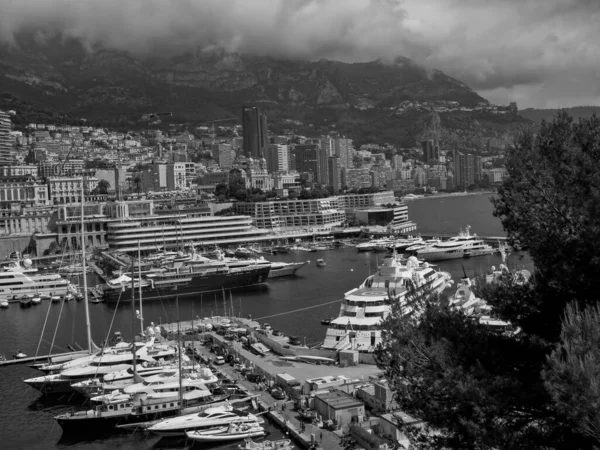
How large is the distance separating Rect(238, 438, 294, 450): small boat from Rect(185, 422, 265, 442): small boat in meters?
0.49

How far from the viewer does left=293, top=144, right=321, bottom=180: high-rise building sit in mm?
89731

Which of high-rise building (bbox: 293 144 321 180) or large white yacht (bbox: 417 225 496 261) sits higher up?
high-rise building (bbox: 293 144 321 180)

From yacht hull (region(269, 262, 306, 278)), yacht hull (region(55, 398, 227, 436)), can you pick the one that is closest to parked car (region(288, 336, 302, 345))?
yacht hull (region(55, 398, 227, 436))

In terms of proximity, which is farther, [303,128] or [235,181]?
[303,128]

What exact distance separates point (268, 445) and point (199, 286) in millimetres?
15294

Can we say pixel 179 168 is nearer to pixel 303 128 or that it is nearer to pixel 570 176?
pixel 570 176

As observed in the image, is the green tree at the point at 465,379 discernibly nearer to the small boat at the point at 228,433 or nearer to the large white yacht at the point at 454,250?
the small boat at the point at 228,433

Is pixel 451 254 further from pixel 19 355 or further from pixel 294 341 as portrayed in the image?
pixel 19 355

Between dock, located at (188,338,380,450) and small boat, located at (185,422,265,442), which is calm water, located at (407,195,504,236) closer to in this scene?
dock, located at (188,338,380,450)

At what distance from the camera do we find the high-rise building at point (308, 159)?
294 ft

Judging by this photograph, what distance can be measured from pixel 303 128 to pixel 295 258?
326ft

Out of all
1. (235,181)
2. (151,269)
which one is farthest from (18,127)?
(151,269)

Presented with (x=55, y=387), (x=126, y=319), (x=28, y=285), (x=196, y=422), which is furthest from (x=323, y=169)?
(x=196, y=422)

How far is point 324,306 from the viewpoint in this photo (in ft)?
68.4
